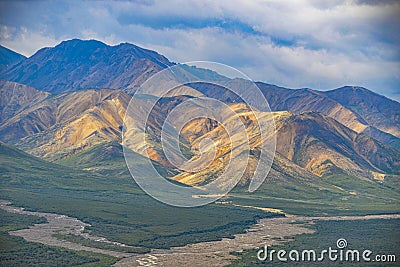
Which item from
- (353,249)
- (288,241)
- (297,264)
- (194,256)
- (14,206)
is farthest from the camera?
(14,206)

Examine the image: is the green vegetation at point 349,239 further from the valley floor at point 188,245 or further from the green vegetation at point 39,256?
the green vegetation at point 39,256

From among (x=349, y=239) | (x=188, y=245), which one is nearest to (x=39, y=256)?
(x=188, y=245)

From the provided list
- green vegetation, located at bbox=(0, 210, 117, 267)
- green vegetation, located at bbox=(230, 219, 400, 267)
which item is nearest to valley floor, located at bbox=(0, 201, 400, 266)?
green vegetation, located at bbox=(230, 219, 400, 267)

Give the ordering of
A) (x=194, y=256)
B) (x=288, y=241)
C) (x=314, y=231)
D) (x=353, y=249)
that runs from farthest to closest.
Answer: (x=314, y=231) → (x=288, y=241) → (x=353, y=249) → (x=194, y=256)

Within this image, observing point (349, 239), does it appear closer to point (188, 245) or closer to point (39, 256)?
point (188, 245)

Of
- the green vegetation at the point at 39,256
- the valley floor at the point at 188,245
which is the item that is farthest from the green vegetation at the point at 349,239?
→ the green vegetation at the point at 39,256

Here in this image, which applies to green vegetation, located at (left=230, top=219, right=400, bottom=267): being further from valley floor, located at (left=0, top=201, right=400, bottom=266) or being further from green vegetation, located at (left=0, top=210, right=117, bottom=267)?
green vegetation, located at (left=0, top=210, right=117, bottom=267)

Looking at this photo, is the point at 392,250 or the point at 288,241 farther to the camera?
the point at 288,241

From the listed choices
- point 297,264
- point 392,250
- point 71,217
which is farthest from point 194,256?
point 71,217

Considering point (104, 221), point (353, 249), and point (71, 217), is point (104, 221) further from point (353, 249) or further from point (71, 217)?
point (353, 249)
